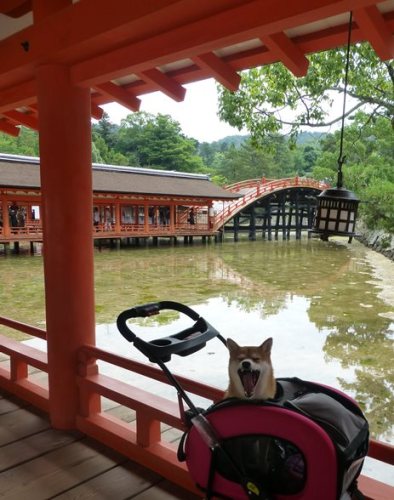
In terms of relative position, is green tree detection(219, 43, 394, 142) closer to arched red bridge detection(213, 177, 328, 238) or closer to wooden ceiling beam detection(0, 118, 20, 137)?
wooden ceiling beam detection(0, 118, 20, 137)

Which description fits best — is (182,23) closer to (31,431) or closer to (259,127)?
(31,431)

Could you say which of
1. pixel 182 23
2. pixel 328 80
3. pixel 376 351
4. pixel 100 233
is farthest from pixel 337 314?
pixel 100 233

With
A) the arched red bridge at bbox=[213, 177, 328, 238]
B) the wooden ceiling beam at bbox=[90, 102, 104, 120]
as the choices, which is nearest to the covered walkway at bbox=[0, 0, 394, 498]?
the wooden ceiling beam at bbox=[90, 102, 104, 120]

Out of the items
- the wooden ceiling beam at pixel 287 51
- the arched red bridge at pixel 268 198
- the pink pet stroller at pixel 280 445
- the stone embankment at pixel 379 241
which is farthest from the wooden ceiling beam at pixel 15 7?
the arched red bridge at pixel 268 198

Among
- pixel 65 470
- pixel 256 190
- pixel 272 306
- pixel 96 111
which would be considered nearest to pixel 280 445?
pixel 65 470

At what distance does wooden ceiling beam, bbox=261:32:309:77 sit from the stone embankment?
1439 cm

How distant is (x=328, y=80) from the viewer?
487 cm

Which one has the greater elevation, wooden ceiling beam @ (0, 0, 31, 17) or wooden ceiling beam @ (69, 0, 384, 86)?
wooden ceiling beam @ (0, 0, 31, 17)

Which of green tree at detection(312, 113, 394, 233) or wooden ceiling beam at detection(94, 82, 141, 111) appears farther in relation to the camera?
green tree at detection(312, 113, 394, 233)

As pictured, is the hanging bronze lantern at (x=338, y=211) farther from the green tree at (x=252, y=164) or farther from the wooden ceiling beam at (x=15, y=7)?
the green tree at (x=252, y=164)

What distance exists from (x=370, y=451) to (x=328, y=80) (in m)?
4.50

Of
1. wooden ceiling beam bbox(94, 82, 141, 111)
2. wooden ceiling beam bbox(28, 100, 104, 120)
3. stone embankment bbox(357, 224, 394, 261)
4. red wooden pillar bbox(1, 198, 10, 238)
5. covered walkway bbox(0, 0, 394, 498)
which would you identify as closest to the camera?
covered walkway bbox(0, 0, 394, 498)

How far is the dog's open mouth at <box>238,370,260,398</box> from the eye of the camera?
1174 mm

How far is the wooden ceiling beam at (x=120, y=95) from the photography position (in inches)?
92.8
